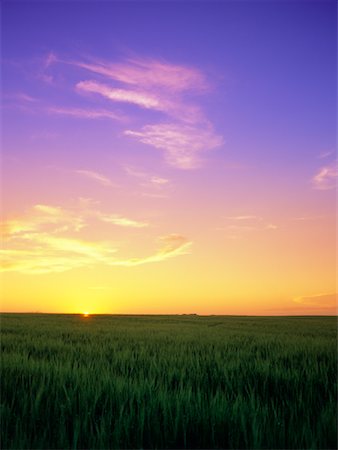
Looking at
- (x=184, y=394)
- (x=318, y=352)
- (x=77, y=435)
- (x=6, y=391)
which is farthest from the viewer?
(x=318, y=352)

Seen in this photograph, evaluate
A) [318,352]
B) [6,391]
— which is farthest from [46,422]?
[318,352]

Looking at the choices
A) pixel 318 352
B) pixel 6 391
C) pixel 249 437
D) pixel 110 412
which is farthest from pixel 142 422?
pixel 318 352

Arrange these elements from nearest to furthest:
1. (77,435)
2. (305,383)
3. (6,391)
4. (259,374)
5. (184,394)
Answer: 1. (77,435)
2. (184,394)
3. (6,391)
4. (305,383)
5. (259,374)

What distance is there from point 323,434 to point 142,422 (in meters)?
1.28

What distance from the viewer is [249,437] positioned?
257 cm

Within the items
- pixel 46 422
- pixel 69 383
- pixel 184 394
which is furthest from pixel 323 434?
pixel 69 383

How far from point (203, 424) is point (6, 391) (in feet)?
6.96

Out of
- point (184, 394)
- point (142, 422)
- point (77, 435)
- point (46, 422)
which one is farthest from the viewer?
point (184, 394)

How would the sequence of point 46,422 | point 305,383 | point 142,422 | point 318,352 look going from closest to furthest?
point 142,422 < point 46,422 < point 305,383 < point 318,352

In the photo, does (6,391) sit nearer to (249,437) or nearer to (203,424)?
(203,424)

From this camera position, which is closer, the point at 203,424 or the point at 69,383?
the point at 203,424

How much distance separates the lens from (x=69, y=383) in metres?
3.93

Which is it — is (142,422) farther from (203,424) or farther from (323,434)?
(323,434)

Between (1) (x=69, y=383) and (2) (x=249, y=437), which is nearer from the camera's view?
(2) (x=249, y=437)
